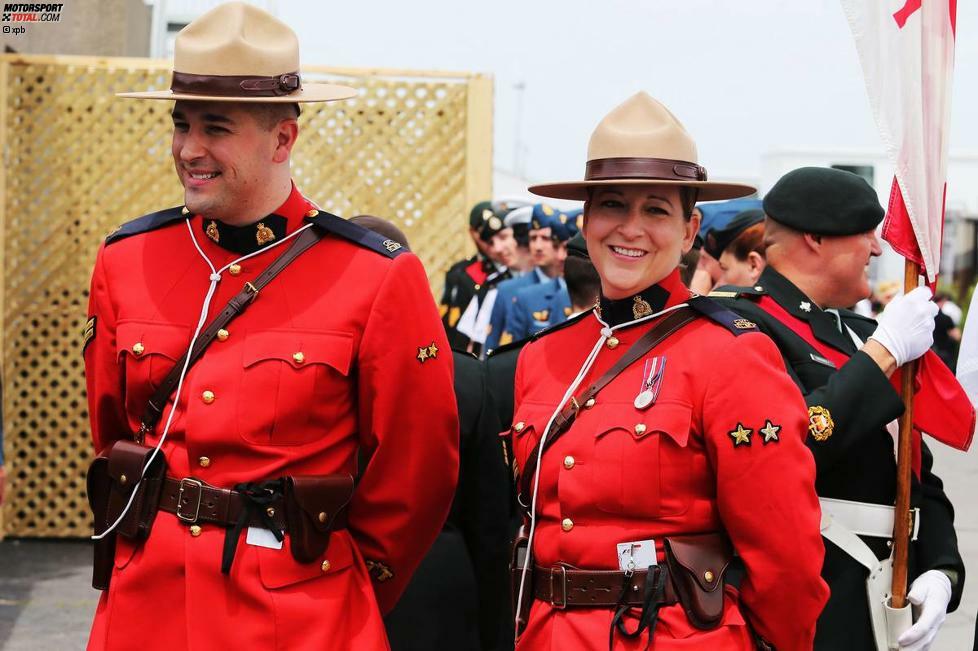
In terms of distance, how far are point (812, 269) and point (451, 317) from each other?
Answer: 19.2 feet

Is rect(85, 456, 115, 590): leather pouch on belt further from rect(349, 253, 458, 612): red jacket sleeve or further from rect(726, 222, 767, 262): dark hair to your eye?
rect(726, 222, 767, 262): dark hair

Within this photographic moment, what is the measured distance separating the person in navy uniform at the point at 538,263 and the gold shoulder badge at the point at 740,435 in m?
6.24

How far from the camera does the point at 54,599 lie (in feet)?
26.4

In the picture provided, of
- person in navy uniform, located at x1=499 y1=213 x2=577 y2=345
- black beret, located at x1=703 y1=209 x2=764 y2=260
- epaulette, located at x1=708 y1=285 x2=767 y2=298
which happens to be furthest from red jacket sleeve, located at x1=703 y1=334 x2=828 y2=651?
person in navy uniform, located at x1=499 y1=213 x2=577 y2=345

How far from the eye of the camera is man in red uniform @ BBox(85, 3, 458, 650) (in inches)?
122

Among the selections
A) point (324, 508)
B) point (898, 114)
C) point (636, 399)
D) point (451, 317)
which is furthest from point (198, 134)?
point (451, 317)

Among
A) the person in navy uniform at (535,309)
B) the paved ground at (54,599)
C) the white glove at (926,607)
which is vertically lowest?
the paved ground at (54,599)

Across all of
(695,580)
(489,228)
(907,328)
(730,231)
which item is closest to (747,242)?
(730,231)

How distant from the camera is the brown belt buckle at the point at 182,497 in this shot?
3.10 meters

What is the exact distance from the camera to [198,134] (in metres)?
3.22

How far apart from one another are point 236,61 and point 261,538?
108 cm

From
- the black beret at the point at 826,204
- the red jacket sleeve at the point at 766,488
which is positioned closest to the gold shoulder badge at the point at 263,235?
the red jacket sleeve at the point at 766,488

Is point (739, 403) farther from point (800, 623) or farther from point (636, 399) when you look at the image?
point (800, 623)

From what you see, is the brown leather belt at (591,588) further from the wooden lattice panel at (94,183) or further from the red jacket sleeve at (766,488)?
the wooden lattice panel at (94,183)
